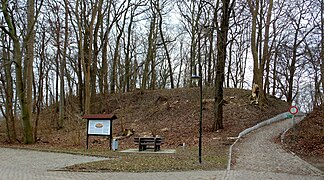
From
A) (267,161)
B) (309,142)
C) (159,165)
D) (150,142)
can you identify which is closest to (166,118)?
(150,142)

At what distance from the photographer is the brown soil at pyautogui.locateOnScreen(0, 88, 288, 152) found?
65.1 ft

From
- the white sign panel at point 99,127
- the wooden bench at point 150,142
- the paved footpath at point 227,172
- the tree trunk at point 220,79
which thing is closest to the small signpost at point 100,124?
the white sign panel at point 99,127

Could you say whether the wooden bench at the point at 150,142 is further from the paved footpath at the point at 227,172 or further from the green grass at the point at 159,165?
the paved footpath at the point at 227,172

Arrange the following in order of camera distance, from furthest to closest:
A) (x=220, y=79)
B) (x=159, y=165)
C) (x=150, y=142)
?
1. (x=220, y=79)
2. (x=150, y=142)
3. (x=159, y=165)

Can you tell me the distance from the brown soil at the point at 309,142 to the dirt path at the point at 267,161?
55cm

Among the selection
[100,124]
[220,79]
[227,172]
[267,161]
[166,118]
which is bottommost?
[267,161]

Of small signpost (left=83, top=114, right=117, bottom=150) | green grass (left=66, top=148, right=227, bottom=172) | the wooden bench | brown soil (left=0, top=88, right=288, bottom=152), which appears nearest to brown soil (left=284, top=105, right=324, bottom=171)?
brown soil (left=0, top=88, right=288, bottom=152)

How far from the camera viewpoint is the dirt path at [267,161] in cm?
1011

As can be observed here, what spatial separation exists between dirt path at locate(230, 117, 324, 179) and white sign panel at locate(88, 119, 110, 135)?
621cm

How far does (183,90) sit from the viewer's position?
3198 cm

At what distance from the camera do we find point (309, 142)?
16.3 metres

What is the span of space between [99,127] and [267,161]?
838 cm

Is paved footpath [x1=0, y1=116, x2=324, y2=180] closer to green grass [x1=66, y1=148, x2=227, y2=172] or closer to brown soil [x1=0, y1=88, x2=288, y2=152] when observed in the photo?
green grass [x1=66, y1=148, x2=227, y2=172]

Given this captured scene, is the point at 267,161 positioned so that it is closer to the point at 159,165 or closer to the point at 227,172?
the point at 227,172
